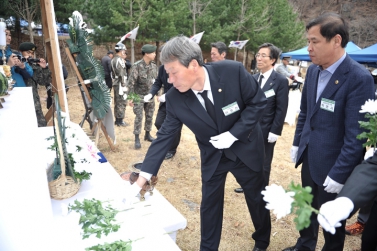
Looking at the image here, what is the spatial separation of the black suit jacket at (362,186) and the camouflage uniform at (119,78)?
5.60 meters

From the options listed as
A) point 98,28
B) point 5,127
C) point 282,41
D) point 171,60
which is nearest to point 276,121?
point 171,60

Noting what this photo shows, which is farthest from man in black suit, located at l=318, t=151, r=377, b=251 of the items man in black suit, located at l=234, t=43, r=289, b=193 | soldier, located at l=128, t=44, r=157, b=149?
soldier, located at l=128, t=44, r=157, b=149

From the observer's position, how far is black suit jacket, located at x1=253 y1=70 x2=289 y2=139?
2994mm

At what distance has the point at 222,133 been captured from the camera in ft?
6.51

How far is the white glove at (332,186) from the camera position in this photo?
1807mm

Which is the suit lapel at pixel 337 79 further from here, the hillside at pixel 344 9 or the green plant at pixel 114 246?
the hillside at pixel 344 9

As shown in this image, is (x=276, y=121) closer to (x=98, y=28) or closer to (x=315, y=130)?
(x=315, y=130)

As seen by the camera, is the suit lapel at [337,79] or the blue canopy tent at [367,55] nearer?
the suit lapel at [337,79]

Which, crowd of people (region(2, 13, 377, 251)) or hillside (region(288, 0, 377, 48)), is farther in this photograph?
hillside (region(288, 0, 377, 48))

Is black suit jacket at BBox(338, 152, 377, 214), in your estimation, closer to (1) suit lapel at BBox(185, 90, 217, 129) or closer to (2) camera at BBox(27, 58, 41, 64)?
(1) suit lapel at BBox(185, 90, 217, 129)

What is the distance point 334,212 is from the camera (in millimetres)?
1008

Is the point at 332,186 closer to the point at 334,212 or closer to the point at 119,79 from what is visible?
the point at 334,212

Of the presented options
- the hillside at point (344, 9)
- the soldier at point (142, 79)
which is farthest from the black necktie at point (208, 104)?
the hillside at point (344, 9)

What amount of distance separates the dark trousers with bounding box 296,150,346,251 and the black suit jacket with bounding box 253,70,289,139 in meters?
0.94
